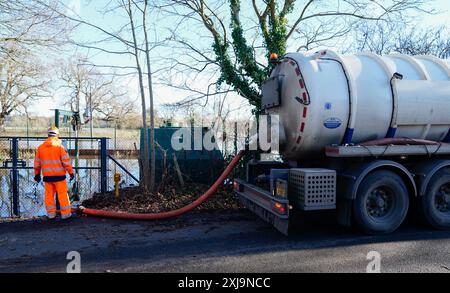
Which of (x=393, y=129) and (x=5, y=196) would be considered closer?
(x=393, y=129)

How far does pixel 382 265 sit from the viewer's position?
168 inches

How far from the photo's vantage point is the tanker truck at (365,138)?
524 cm

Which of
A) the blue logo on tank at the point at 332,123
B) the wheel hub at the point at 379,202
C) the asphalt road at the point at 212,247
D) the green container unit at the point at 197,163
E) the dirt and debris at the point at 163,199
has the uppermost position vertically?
the blue logo on tank at the point at 332,123

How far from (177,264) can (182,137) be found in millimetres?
5198

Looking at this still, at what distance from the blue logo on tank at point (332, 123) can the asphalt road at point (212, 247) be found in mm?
1558

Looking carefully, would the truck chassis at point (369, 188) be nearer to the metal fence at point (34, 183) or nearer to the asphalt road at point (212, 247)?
the asphalt road at point (212, 247)

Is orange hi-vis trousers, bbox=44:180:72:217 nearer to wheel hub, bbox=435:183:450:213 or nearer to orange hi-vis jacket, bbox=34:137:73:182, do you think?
orange hi-vis jacket, bbox=34:137:73:182

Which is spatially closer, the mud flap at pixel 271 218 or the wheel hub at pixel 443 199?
the mud flap at pixel 271 218

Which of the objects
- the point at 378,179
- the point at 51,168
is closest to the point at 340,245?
the point at 378,179

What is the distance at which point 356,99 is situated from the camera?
5.43m

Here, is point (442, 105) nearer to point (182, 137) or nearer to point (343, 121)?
point (343, 121)

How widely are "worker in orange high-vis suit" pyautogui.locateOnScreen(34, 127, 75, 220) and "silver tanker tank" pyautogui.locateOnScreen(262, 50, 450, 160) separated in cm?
395

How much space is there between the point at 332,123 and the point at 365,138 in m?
0.70

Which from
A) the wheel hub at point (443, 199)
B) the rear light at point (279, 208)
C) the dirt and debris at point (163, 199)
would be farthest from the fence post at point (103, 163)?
the wheel hub at point (443, 199)
